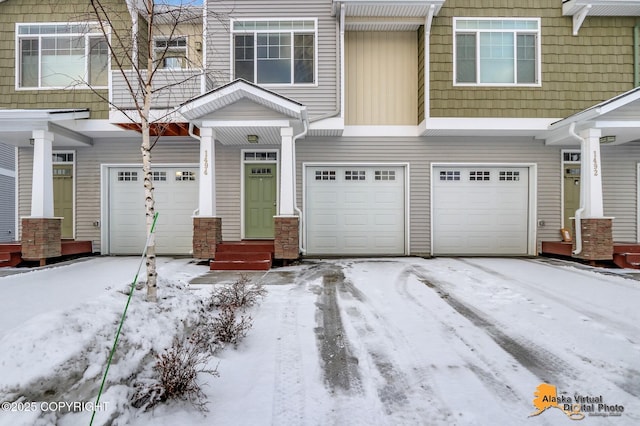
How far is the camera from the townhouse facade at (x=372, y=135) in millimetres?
8023

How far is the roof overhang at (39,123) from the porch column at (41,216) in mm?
217

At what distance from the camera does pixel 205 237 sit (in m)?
7.46

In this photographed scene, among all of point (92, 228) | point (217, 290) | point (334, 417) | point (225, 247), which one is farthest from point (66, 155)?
point (334, 417)

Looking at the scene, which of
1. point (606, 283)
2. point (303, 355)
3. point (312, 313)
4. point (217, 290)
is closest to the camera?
point (303, 355)

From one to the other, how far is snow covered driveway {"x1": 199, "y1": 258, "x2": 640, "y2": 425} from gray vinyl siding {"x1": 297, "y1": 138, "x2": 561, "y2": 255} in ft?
12.0

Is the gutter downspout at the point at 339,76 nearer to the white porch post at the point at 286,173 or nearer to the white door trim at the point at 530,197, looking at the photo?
the white porch post at the point at 286,173

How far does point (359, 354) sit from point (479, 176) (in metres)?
7.76

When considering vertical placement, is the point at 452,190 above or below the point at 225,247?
above

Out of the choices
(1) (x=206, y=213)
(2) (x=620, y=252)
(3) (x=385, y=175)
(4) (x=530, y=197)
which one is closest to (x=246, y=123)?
(1) (x=206, y=213)

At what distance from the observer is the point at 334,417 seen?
2.27 meters

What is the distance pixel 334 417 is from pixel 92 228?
9665 mm

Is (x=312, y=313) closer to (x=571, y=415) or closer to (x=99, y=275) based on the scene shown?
(x=571, y=415)

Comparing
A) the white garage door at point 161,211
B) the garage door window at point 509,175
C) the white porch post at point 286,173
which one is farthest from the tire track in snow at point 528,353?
the white garage door at point 161,211

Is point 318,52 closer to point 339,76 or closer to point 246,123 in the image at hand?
point 339,76
